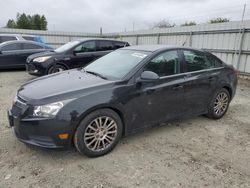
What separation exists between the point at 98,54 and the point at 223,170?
21.0ft

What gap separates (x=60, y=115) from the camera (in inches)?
107

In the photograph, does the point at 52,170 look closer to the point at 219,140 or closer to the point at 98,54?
the point at 219,140

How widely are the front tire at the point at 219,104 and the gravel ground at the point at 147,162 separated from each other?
478 millimetres

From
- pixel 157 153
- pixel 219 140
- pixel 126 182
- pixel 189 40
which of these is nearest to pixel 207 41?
pixel 189 40

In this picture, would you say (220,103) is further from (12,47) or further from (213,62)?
(12,47)

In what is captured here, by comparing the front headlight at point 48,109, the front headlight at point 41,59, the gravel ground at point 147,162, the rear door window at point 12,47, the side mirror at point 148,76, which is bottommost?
the gravel ground at point 147,162

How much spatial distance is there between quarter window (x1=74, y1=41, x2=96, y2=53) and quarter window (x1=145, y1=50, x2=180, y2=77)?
15.9 ft

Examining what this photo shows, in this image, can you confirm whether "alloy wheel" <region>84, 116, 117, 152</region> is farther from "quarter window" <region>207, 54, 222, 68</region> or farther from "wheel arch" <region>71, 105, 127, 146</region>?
"quarter window" <region>207, 54, 222, 68</region>

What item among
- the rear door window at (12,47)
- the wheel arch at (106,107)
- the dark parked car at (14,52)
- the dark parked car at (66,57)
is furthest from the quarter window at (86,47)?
the wheel arch at (106,107)

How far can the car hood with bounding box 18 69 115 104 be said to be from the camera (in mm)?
2855

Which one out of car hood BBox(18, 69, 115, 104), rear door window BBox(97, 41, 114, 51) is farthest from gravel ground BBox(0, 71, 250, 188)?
rear door window BBox(97, 41, 114, 51)

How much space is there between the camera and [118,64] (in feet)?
12.4

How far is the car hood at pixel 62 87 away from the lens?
9.37 ft

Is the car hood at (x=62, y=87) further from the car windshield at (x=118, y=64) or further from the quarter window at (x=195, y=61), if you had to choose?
the quarter window at (x=195, y=61)
